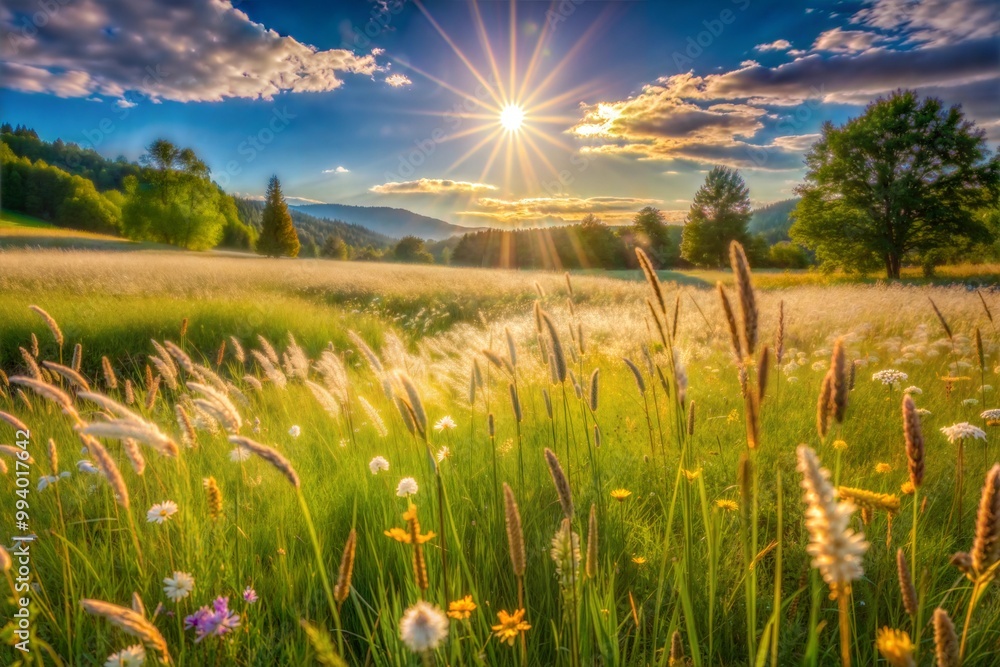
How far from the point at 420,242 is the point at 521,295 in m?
85.2

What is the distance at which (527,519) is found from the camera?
2510 millimetres

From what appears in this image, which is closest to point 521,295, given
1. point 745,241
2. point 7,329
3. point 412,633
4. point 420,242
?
point 7,329

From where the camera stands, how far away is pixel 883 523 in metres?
2.48

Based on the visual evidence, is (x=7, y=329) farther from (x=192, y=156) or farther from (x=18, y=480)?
(x=192, y=156)

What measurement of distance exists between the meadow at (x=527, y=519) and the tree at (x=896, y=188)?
96.5 feet

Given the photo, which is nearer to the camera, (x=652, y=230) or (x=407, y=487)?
(x=407, y=487)

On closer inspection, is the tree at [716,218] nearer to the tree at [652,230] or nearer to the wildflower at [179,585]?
the tree at [652,230]

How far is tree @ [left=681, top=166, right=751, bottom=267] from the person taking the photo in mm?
53562

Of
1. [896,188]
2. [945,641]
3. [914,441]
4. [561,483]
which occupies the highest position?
[896,188]

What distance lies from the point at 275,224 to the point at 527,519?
240 ft

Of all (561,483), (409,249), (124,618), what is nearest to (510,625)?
(561,483)

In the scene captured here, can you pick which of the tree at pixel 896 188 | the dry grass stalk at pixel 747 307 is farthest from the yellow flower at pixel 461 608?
the tree at pixel 896 188

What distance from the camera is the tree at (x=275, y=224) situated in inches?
2618

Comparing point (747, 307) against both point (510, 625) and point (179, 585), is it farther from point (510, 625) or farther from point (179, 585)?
point (179, 585)
